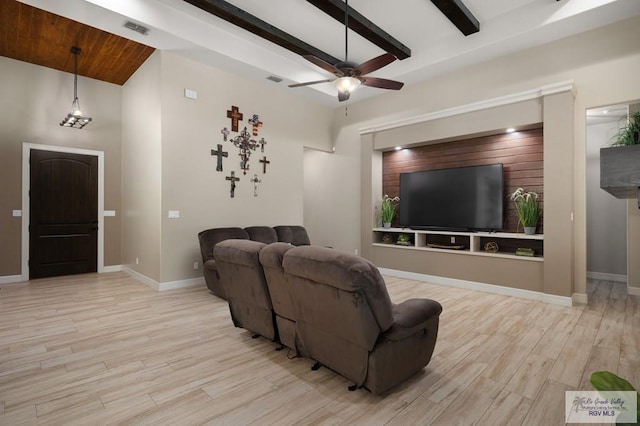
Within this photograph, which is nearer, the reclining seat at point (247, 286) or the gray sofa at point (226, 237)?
the reclining seat at point (247, 286)

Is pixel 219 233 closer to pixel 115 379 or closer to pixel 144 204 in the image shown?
pixel 144 204

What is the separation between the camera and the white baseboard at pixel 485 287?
14.4ft

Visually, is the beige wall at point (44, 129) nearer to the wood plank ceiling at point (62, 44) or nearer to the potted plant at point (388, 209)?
the wood plank ceiling at point (62, 44)

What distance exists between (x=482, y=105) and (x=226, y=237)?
4.42m

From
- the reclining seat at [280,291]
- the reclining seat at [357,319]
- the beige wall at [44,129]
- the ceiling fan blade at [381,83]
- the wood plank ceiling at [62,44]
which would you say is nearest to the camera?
the reclining seat at [357,319]

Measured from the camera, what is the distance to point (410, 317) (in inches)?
89.4

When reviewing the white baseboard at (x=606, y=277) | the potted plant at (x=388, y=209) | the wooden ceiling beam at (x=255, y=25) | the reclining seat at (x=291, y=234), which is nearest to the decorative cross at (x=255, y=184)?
the reclining seat at (x=291, y=234)

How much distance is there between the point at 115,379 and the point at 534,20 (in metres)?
5.92

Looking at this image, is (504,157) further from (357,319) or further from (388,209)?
(357,319)

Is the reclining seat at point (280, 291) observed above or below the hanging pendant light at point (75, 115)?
below

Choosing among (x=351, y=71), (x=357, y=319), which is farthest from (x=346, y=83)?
(x=357, y=319)

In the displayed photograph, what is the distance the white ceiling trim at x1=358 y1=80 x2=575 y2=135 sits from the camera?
4379mm

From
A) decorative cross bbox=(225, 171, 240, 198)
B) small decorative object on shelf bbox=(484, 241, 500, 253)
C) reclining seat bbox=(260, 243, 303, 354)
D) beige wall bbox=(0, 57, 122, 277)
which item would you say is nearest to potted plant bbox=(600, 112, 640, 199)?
reclining seat bbox=(260, 243, 303, 354)

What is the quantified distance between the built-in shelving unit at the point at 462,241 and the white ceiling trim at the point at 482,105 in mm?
1932
